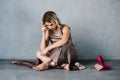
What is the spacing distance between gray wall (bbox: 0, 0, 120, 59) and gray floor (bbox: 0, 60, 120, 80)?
69 cm

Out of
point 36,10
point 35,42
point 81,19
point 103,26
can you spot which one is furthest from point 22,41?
point 103,26

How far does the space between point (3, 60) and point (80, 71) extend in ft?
5.62

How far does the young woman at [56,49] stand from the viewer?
17.3ft

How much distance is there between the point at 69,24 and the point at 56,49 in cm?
95

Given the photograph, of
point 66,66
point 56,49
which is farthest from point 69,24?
point 66,66

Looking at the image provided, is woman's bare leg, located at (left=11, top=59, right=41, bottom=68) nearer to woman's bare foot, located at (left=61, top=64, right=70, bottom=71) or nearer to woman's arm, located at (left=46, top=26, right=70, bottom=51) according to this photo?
woman's arm, located at (left=46, top=26, right=70, bottom=51)

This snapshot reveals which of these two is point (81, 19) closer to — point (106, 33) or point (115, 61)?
point (106, 33)

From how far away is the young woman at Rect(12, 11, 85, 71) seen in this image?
529cm

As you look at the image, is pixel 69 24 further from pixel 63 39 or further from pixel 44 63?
pixel 44 63

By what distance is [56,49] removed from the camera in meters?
5.34

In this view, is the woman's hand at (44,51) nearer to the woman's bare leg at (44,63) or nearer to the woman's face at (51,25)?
the woman's bare leg at (44,63)

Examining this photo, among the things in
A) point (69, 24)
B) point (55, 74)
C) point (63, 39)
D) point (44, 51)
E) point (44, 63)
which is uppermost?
point (69, 24)

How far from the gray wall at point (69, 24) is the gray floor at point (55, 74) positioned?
27.1 inches

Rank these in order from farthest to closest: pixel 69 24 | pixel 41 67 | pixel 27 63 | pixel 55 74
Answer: pixel 69 24
pixel 27 63
pixel 41 67
pixel 55 74
